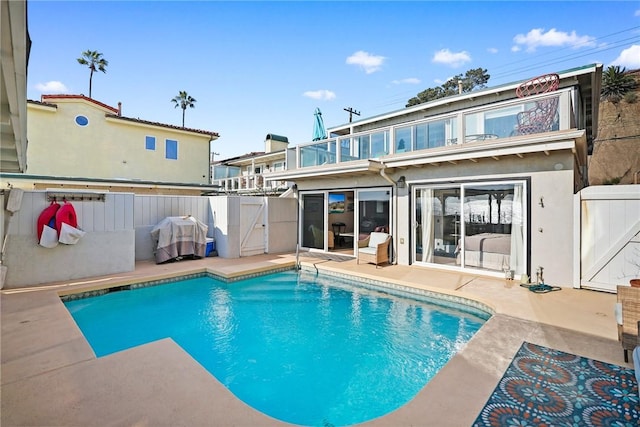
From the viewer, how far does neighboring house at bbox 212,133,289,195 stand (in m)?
16.3

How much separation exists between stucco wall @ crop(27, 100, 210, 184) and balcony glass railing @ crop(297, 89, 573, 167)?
30.9 ft

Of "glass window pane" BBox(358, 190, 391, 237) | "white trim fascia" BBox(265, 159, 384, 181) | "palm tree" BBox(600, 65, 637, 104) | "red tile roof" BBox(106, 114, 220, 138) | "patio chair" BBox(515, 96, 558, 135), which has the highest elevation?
"palm tree" BBox(600, 65, 637, 104)

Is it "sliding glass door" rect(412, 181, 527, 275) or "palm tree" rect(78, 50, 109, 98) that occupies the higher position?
"palm tree" rect(78, 50, 109, 98)

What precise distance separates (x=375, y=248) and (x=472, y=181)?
11.1 ft

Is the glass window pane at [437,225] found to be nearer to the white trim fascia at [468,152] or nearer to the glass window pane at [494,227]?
the glass window pane at [494,227]

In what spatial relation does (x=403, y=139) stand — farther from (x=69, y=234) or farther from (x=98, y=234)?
(x=69, y=234)

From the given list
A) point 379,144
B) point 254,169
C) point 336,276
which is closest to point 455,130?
point 379,144

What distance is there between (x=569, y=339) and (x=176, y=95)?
34106 mm

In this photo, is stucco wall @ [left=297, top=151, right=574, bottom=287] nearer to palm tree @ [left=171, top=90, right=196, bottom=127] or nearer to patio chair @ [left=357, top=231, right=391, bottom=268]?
patio chair @ [left=357, top=231, right=391, bottom=268]

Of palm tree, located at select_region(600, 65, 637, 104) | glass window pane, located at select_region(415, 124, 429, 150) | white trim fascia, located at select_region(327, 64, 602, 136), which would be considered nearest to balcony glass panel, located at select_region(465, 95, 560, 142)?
glass window pane, located at select_region(415, 124, 429, 150)

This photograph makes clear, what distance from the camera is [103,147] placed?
588 inches

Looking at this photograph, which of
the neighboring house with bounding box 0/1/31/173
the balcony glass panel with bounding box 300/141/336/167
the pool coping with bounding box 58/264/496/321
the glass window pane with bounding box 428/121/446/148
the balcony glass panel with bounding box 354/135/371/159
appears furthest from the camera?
the balcony glass panel with bounding box 300/141/336/167

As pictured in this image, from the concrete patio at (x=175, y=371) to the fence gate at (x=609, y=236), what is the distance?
470 mm

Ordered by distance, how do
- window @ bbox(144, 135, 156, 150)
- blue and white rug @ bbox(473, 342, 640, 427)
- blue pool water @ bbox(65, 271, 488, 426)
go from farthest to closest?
1. window @ bbox(144, 135, 156, 150)
2. blue pool water @ bbox(65, 271, 488, 426)
3. blue and white rug @ bbox(473, 342, 640, 427)
